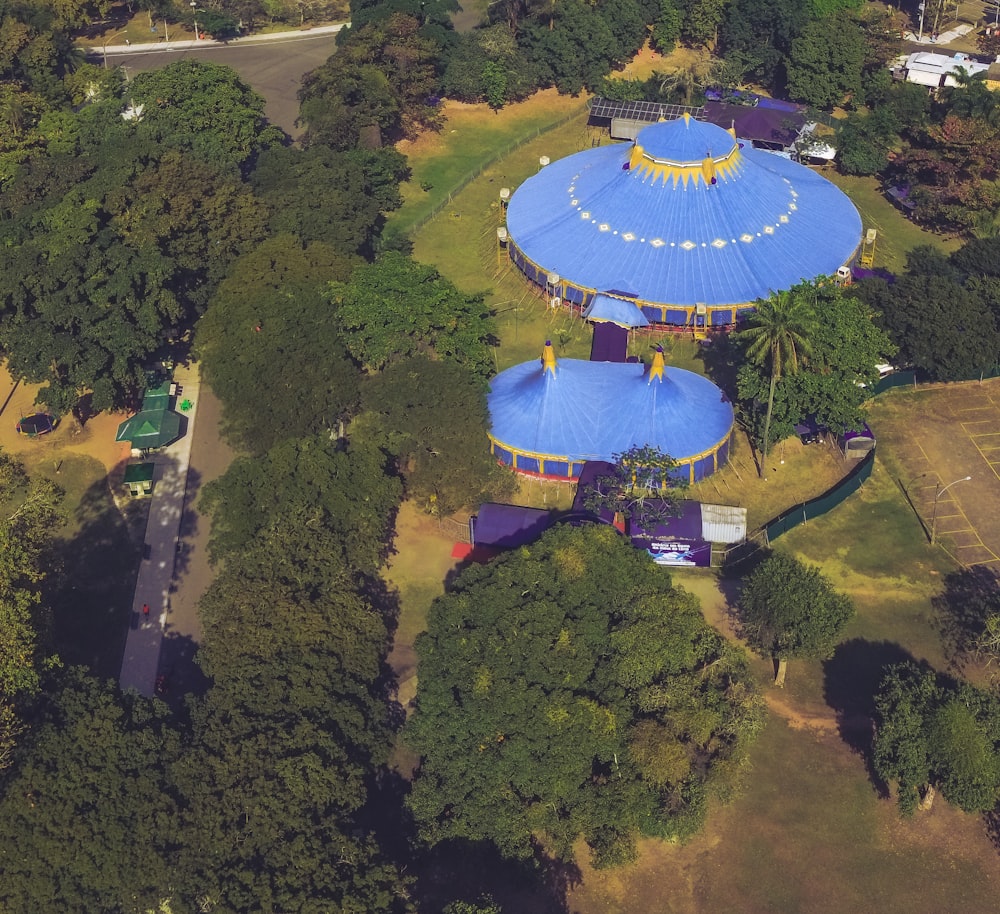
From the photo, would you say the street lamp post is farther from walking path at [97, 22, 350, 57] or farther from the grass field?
walking path at [97, 22, 350, 57]

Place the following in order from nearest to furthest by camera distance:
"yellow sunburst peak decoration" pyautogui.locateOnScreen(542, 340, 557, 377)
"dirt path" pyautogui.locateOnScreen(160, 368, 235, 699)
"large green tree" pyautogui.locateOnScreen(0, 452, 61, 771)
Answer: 1. "large green tree" pyautogui.locateOnScreen(0, 452, 61, 771)
2. "dirt path" pyautogui.locateOnScreen(160, 368, 235, 699)
3. "yellow sunburst peak decoration" pyautogui.locateOnScreen(542, 340, 557, 377)

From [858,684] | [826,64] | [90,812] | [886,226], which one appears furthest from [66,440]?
[826,64]

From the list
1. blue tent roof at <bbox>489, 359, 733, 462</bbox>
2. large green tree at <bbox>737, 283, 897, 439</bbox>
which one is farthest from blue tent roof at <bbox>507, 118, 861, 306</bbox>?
blue tent roof at <bbox>489, 359, 733, 462</bbox>

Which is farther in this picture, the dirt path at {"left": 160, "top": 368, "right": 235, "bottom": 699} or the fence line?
the fence line

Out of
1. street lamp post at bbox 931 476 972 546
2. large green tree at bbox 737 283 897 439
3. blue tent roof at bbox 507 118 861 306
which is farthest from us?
blue tent roof at bbox 507 118 861 306

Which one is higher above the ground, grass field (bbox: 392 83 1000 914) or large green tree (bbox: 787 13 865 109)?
large green tree (bbox: 787 13 865 109)

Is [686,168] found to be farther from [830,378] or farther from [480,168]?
[480,168]

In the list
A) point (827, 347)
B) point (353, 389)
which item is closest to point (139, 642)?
point (353, 389)
